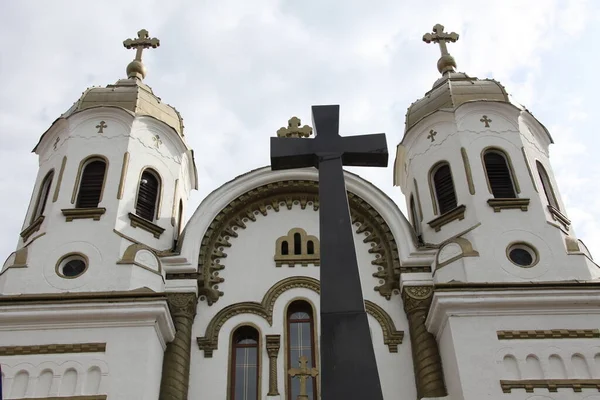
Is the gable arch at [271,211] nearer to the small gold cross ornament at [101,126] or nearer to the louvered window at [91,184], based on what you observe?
the louvered window at [91,184]

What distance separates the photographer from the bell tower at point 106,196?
46.2 ft

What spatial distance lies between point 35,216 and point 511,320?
9646mm

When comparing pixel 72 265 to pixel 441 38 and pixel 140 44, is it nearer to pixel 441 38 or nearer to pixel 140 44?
pixel 140 44

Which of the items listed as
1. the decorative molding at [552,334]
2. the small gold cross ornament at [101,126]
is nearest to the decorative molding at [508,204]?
the decorative molding at [552,334]

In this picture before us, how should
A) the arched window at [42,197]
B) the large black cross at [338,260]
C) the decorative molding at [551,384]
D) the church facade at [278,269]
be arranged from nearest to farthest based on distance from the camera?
the large black cross at [338,260] → the decorative molding at [551,384] → the church facade at [278,269] → the arched window at [42,197]

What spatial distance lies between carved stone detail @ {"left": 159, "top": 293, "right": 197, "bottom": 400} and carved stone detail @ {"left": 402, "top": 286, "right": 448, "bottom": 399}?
13.2 feet

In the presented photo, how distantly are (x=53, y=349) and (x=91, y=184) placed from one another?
423cm

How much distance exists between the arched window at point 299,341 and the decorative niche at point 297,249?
931 mm

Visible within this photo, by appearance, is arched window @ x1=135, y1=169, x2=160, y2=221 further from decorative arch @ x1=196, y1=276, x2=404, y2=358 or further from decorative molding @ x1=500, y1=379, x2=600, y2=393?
decorative molding @ x1=500, y1=379, x2=600, y2=393

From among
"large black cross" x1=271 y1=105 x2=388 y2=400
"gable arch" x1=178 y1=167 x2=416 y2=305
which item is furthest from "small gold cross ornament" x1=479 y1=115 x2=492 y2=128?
"large black cross" x1=271 y1=105 x2=388 y2=400

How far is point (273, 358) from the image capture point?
13.7 m

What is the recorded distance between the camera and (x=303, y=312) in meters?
14.7

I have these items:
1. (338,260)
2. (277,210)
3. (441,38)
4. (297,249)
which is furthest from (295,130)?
(338,260)

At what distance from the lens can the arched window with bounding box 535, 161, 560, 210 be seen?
15969 mm
